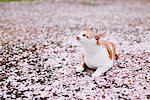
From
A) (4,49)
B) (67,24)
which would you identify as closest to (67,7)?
(67,24)

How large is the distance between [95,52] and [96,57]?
138 millimetres

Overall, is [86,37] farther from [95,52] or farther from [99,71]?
[99,71]

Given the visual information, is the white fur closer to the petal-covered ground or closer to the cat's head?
the cat's head

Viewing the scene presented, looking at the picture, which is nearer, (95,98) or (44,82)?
(95,98)

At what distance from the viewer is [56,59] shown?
12164mm

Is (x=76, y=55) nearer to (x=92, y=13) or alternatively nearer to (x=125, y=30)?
(x=125, y=30)

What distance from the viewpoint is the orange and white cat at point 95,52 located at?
9859mm

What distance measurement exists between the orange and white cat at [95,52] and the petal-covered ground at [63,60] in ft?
0.81

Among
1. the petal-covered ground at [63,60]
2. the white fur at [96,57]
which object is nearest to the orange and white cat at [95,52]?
the white fur at [96,57]

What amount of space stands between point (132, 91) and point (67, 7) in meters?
21.0

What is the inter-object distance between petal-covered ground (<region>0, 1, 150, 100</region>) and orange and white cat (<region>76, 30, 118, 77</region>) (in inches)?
9.7

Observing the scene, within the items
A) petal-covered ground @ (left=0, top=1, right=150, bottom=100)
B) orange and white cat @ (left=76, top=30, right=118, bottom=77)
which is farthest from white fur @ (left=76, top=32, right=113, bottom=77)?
petal-covered ground @ (left=0, top=1, right=150, bottom=100)

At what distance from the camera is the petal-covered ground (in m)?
9.10

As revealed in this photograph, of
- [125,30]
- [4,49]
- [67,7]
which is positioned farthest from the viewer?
[67,7]
